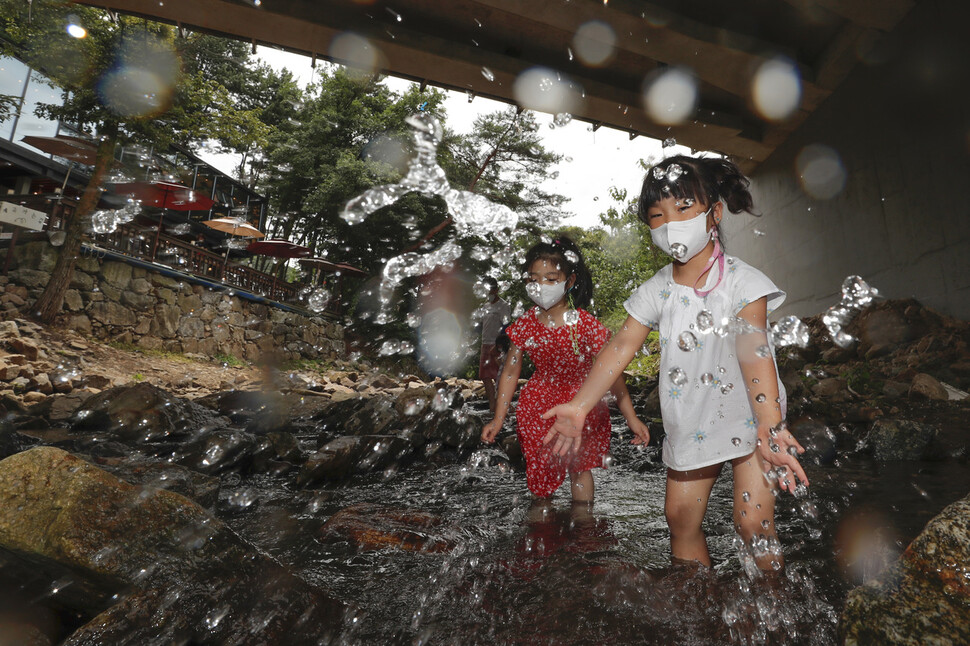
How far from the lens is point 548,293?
3486 mm

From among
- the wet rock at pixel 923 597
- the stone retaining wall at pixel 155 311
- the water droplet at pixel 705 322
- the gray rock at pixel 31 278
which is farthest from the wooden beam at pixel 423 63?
the wet rock at pixel 923 597

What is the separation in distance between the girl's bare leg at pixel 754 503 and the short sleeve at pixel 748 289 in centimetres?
67

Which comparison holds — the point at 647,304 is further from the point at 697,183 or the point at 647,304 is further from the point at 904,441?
the point at 904,441

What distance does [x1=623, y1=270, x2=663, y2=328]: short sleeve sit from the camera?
2488 mm

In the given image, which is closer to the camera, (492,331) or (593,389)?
(593,389)

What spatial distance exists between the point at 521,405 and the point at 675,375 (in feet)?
4.82

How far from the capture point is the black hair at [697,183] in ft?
7.82

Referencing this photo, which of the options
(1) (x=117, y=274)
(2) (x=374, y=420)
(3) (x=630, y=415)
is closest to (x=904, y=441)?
(3) (x=630, y=415)

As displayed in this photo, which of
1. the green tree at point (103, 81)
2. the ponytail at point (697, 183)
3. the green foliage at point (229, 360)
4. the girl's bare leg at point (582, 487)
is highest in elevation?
the green tree at point (103, 81)

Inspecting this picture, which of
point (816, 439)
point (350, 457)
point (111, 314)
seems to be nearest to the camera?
point (350, 457)

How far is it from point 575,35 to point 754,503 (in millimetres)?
7651

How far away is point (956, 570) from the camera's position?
137cm

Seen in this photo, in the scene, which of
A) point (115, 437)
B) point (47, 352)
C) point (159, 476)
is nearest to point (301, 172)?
point (47, 352)

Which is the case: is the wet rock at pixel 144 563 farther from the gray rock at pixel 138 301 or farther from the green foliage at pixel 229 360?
the gray rock at pixel 138 301
